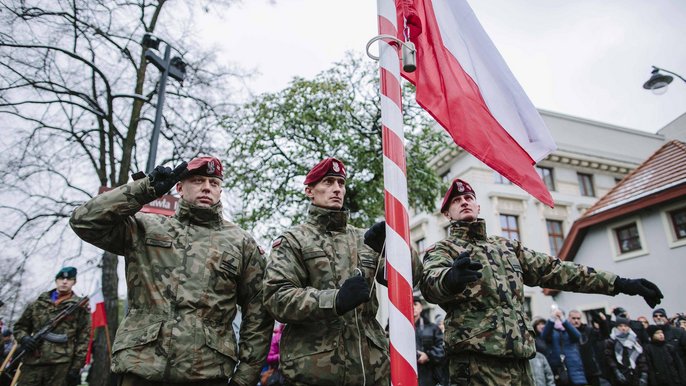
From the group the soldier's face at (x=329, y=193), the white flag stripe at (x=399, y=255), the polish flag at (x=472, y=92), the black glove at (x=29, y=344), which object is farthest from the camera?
the black glove at (x=29, y=344)

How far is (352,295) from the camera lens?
7.30 feet

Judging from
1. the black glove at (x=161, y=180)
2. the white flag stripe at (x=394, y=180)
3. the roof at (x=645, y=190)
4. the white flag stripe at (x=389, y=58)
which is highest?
the roof at (x=645, y=190)

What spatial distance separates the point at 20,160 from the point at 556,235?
25813 millimetres

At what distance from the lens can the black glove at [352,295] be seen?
222cm

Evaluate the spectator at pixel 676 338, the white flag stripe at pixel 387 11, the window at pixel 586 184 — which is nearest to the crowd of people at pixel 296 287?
the white flag stripe at pixel 387 11

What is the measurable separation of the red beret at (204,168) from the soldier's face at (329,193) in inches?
29.0

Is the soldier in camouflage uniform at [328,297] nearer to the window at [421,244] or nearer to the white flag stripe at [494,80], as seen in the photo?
the white flag stripe at [494,80]

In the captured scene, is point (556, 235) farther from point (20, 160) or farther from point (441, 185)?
point (20, 160)

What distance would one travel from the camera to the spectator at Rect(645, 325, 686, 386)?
28.7 ft

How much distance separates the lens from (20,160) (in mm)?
11070

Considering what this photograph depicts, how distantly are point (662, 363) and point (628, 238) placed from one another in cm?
978

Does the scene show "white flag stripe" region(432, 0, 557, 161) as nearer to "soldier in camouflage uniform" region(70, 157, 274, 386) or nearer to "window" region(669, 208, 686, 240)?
"soldier in camouflage uniform" region(70, 157, 274, 386)

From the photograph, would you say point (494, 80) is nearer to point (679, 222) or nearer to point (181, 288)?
point (181, 288)

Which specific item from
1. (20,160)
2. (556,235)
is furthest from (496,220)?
(20,160)
